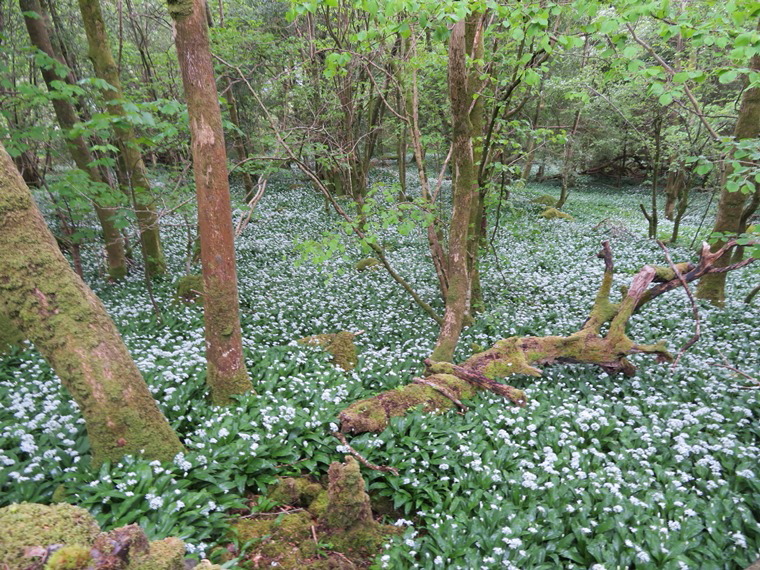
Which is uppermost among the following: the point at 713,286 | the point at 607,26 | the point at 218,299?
the point at 607,26

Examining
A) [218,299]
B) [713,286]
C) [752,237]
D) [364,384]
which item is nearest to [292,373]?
[364,384]

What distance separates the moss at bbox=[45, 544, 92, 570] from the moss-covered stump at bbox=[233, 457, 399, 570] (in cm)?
184

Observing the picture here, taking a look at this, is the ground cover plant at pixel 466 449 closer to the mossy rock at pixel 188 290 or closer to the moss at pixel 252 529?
the moss at pixel 252 529

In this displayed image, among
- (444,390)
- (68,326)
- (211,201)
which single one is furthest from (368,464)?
(211,201)

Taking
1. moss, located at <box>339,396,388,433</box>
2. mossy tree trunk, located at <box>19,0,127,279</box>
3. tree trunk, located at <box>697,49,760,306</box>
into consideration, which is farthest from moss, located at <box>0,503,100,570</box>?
tree trunk, located at <box>697,49,760,306</box>

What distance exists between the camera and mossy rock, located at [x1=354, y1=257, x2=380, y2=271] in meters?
12.6

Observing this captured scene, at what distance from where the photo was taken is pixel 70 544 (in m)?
2.07

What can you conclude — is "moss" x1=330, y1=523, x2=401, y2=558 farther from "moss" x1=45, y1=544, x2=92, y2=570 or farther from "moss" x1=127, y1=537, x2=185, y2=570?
"moss" x1=45, y1=544, x2=92, y2=570

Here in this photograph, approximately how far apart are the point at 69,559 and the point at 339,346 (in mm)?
5544

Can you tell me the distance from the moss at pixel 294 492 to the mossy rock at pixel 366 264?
8713 mm

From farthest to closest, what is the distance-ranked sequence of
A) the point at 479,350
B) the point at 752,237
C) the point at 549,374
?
the point at 479,350, the point at 549,374, the point at 752,237

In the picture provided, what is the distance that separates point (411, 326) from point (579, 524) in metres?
5.29

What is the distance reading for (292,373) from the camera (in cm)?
629

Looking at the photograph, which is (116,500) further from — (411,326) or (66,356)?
(411,326)
